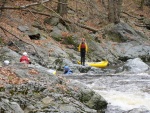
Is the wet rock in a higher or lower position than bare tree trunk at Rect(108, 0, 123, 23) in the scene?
lower

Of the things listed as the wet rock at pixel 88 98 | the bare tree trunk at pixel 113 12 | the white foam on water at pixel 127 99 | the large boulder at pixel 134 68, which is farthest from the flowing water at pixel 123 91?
the bare tree trunk at pixel 113 12

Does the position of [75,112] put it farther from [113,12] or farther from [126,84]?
[113,12]

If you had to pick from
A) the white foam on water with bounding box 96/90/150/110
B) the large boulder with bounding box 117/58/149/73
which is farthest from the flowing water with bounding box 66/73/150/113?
the large boulder with bounding box 117/58/149/73

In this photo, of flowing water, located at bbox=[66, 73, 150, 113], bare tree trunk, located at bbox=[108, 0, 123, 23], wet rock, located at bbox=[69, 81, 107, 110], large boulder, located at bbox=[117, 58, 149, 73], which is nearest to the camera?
wet rock, located at bbox=[69, 81, 107, 110]

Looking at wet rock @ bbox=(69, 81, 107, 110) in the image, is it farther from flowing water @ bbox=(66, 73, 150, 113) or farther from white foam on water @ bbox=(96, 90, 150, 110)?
white foam on water @ bbox=(96, 90, 150, 110)

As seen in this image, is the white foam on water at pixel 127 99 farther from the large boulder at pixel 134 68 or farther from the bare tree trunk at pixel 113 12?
the bare tree trunk at pixel 113 12

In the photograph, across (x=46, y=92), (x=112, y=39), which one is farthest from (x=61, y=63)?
(x=46, y=92)

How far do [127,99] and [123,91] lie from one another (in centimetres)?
116

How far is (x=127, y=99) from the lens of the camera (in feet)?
32.7

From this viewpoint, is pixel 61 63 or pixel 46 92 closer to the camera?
pixel 46 92

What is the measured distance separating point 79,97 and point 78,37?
14.9 m

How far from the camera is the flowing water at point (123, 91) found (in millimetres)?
9234

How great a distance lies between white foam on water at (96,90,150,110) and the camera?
9.32m

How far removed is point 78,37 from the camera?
76.1 feet
